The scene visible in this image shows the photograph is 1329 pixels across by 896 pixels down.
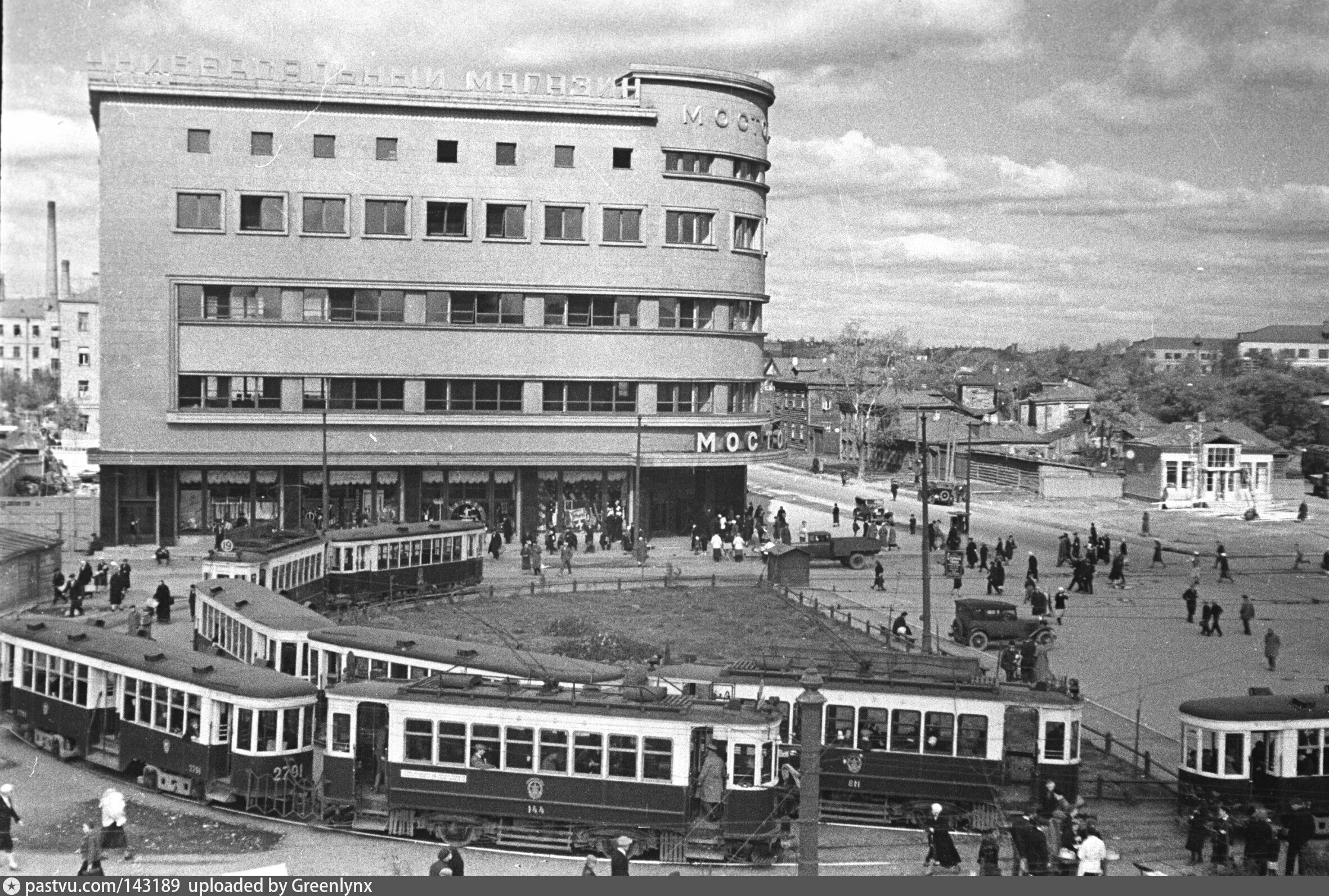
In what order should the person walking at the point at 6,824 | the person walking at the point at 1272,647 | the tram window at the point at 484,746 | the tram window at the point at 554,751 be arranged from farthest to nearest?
the person walking at the point at 1272,647 → the tram window at the point at 484,746 → the tram window at the point at 554,751 → the person walking at the point at 6,824

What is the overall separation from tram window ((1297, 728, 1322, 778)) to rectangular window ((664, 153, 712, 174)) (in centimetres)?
4200

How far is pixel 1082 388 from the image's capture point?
411 feet

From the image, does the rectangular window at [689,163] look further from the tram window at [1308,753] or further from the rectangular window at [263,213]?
the tram window at [1308,753]

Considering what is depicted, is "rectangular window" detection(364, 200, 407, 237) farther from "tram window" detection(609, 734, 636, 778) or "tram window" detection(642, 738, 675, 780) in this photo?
"tram window" detection(642, 738, 675, 780)

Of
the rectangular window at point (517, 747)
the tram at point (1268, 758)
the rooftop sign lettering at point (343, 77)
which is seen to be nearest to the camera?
the rectangular window at point (517, 747)

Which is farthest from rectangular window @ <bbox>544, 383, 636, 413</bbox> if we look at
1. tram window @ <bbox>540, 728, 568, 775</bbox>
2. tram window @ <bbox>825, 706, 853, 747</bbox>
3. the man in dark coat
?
the man in dark coat

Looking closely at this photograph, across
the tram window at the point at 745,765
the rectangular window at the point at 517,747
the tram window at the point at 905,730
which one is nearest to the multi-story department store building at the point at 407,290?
the tram window at the point at 905,730

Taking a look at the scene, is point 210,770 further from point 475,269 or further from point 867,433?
point 867,433

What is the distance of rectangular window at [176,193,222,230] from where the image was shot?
58781 mm

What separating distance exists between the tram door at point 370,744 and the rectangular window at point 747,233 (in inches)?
1703

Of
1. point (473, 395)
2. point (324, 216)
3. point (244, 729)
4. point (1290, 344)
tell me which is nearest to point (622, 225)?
point (473, 395)

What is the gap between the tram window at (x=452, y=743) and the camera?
74.0 feet

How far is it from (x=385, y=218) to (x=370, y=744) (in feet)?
132

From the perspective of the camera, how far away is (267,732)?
78.0 ft
